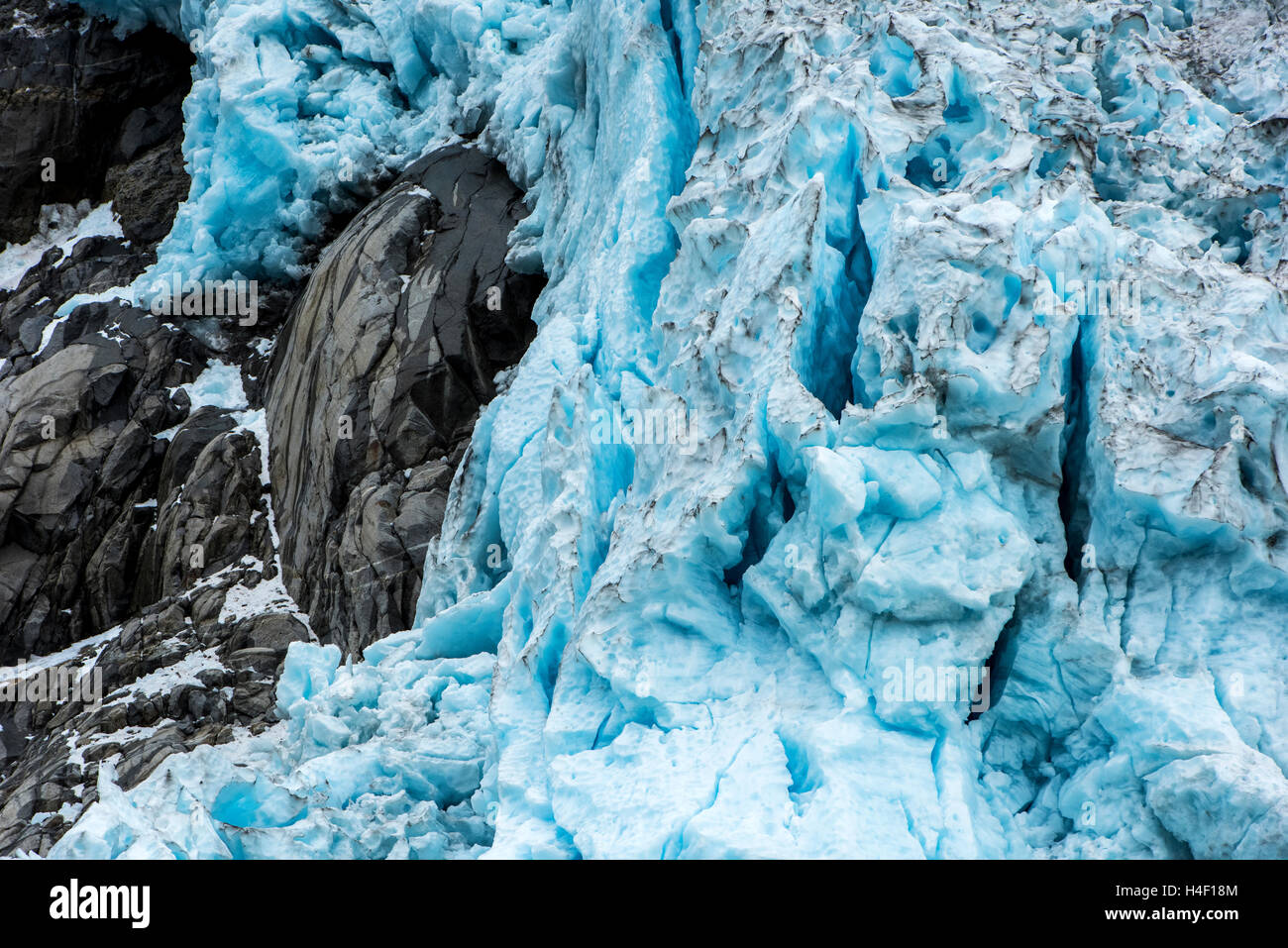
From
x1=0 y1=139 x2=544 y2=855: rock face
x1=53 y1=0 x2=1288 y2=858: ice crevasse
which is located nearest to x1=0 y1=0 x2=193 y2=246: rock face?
x1=0 y1=139 x2=544 y2=855: rock face

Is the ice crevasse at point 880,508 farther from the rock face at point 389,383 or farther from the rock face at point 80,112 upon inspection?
the rock face at point 80,112

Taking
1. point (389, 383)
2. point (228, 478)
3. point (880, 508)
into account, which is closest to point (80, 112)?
point (228, 478)

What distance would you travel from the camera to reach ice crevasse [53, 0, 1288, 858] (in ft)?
22.9

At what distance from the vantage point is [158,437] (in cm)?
1856

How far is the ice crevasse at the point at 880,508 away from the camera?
6973mm

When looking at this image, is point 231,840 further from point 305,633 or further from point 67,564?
point 67,564

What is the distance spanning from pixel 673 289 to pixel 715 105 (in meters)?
2.43

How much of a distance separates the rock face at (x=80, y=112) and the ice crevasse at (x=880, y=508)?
15761mm

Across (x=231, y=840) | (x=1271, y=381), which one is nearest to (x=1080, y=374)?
(x=1271, y=381)

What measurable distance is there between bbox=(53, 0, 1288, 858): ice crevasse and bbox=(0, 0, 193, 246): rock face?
621 inches

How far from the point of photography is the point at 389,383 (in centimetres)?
1577

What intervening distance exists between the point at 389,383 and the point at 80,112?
12780 millimetres
